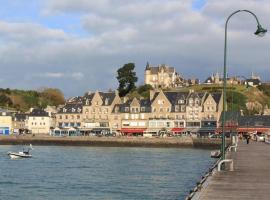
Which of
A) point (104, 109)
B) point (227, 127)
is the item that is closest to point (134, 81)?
point (104, 109)

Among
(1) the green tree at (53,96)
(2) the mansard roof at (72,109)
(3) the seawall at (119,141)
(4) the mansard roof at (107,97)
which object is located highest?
(1) the green tree at (53,96)

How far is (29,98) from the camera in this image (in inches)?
7288

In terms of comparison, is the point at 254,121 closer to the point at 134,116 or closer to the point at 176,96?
the point at 176,96

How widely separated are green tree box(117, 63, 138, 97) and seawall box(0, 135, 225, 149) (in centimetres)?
3953

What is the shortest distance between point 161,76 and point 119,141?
72.4 metres

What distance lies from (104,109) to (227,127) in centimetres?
3099

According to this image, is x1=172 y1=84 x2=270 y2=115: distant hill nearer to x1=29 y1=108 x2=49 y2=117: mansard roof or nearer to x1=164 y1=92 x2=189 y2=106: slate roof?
x1=164 y1=92 x2=189 y2=106: slate roof

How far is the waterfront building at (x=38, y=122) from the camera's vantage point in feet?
455

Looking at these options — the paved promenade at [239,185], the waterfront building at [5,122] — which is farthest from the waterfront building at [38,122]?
the paved promenade at [239,185]

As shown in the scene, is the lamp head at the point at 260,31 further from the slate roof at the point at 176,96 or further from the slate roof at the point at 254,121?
the slate roof at the point at 176,96

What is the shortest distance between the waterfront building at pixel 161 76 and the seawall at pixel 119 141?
66227 mm

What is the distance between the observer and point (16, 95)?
18862 centimetres

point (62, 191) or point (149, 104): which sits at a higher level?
Result: point (149, 104)

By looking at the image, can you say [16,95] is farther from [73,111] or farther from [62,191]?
[62,191]
